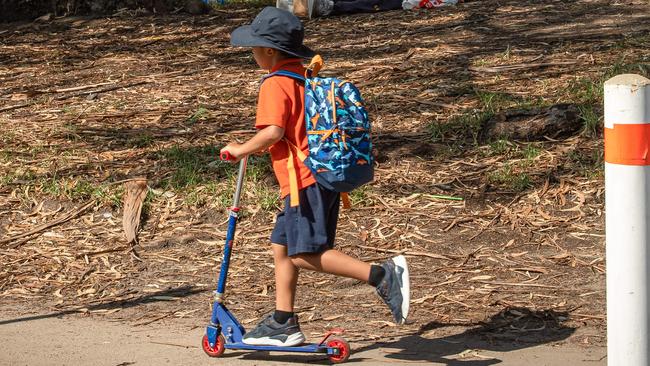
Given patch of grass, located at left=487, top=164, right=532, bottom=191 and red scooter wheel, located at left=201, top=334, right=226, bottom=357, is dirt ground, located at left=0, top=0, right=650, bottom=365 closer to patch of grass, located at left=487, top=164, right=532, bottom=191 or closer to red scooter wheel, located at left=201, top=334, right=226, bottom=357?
patch of grass, located at left=487, top=164, right=532, bottom=191

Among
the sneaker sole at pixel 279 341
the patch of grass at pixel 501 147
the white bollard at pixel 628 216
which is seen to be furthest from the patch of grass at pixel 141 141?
the white bollard at pixel 628 216

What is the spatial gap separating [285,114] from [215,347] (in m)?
1.22

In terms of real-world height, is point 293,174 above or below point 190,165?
above

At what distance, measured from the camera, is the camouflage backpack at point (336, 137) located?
16.3ft

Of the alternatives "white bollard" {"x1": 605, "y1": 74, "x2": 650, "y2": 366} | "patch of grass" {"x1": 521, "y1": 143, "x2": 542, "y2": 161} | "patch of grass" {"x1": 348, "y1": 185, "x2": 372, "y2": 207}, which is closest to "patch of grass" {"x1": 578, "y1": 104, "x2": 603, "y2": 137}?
"patch of grass" {"x1": 521, "y1": 143, "x2": 542, "y2": 161}

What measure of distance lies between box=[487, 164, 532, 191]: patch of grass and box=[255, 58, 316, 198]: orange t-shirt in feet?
9.29

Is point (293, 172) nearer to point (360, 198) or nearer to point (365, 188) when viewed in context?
point (360, 198)

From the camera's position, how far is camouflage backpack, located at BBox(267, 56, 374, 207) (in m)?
4.96

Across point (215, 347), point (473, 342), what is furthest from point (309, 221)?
point (473, 342)

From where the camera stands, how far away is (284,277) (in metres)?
5.27

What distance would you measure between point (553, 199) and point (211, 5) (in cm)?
895

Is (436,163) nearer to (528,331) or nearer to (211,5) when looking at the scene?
(528,331)

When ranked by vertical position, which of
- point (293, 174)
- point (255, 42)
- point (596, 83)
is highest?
point (255, 42)

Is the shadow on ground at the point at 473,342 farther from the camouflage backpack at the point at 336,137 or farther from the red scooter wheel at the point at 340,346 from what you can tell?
the camouflage backpack at the point at 336,137
